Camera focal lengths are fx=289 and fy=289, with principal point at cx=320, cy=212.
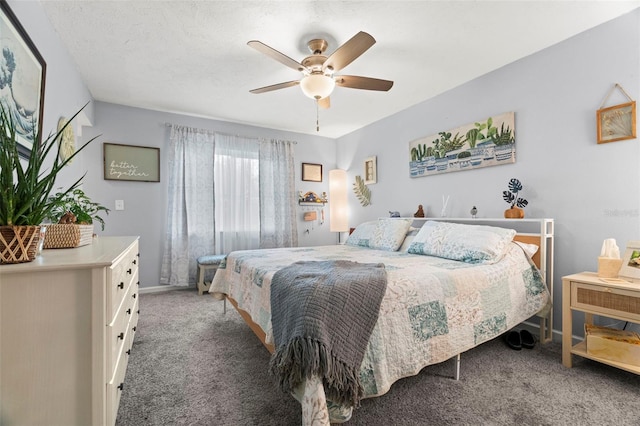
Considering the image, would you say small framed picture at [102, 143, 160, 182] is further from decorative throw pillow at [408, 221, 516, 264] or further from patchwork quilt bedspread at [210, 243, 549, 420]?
decorative throw pillow at [408, 221, 516, 264]

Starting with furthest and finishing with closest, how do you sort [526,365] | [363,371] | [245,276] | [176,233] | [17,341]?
[176,233] → [245,276] → [526,365] → [363,371] → [17,341]

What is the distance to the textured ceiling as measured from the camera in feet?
6.39

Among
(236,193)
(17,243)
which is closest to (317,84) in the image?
(17,243)

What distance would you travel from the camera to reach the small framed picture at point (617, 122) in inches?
77.9

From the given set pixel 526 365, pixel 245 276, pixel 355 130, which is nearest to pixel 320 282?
pixel 245 276

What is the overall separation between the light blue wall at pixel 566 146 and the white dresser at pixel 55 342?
3.00 metres

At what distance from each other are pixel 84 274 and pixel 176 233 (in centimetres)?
306

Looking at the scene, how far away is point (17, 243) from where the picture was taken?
3.19 ft

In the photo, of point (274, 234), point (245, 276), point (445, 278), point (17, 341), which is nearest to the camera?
point (17, 341)

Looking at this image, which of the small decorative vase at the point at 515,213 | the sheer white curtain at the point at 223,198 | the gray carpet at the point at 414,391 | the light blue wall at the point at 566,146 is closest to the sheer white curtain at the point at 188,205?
the sheer white curtain at the point at 223,198

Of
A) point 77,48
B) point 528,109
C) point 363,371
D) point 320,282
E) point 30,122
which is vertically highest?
point 77,48

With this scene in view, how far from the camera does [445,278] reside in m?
1.69

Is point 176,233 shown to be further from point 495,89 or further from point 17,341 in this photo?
point 495,89

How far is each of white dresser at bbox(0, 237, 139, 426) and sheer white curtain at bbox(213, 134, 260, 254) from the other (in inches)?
125
